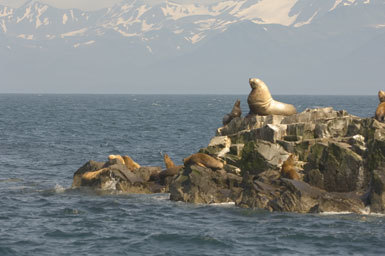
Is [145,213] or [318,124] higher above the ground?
[318,124]

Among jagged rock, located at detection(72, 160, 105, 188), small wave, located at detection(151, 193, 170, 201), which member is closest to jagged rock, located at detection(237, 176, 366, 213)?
small wave, located at detection(151, 193, 170, 201)

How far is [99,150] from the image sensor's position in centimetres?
→ 5109

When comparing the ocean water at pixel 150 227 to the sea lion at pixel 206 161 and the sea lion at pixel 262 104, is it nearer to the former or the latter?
the sea lion at pixel 206 161

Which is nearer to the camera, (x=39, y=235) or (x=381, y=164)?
(x=39, y=235)

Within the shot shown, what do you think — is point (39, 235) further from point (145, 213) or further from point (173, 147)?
point (173, 147)

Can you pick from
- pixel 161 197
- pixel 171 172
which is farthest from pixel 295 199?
pixel 171 172

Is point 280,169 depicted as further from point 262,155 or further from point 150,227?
point 150,227

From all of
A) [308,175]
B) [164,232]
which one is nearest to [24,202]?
[164,232]

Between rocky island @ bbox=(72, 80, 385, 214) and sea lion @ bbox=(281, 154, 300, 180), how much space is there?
4 cm

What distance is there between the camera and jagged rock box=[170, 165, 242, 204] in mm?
28609

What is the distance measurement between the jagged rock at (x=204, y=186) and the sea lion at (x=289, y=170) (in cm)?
210

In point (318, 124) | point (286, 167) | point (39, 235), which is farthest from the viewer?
point (318, 124)

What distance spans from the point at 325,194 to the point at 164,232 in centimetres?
731

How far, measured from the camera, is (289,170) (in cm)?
2820
